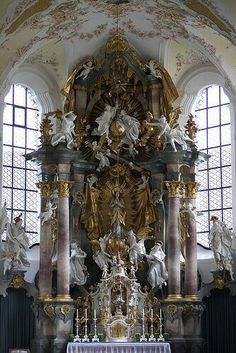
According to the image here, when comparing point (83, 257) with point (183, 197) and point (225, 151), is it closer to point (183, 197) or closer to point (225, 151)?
point (183, 197)

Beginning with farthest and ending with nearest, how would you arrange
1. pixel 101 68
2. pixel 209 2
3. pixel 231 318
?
pixel 101 68
pixel 231 318
pixel 209 2

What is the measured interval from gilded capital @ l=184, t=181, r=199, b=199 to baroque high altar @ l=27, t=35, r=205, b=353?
3cm

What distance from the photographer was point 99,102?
26797 mm

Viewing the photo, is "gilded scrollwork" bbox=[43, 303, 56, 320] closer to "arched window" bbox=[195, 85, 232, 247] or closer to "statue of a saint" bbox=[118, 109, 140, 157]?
"statue of a saint" bbox=[118, 109, 140, 157]

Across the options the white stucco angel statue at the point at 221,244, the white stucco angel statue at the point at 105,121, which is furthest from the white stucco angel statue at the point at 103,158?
the white stucco angel statue at the point at 221,244

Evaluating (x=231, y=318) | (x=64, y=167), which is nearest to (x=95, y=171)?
(x=64, y=167)

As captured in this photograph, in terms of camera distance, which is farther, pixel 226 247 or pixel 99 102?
pixel 99 102

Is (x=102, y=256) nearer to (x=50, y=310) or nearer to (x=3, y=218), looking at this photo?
(x=50, y=310)

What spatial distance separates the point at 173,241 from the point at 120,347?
3.17m

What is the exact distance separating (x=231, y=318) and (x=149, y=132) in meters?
5.52

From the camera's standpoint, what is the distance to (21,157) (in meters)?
27.2

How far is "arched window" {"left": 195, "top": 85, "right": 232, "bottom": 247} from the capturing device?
2680 cm

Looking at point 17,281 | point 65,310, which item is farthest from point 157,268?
point 17,281

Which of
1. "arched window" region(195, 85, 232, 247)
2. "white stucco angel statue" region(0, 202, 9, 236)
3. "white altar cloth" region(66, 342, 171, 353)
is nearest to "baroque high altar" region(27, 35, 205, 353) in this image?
"white altar cloth" region(66, 342, 171, 353)
